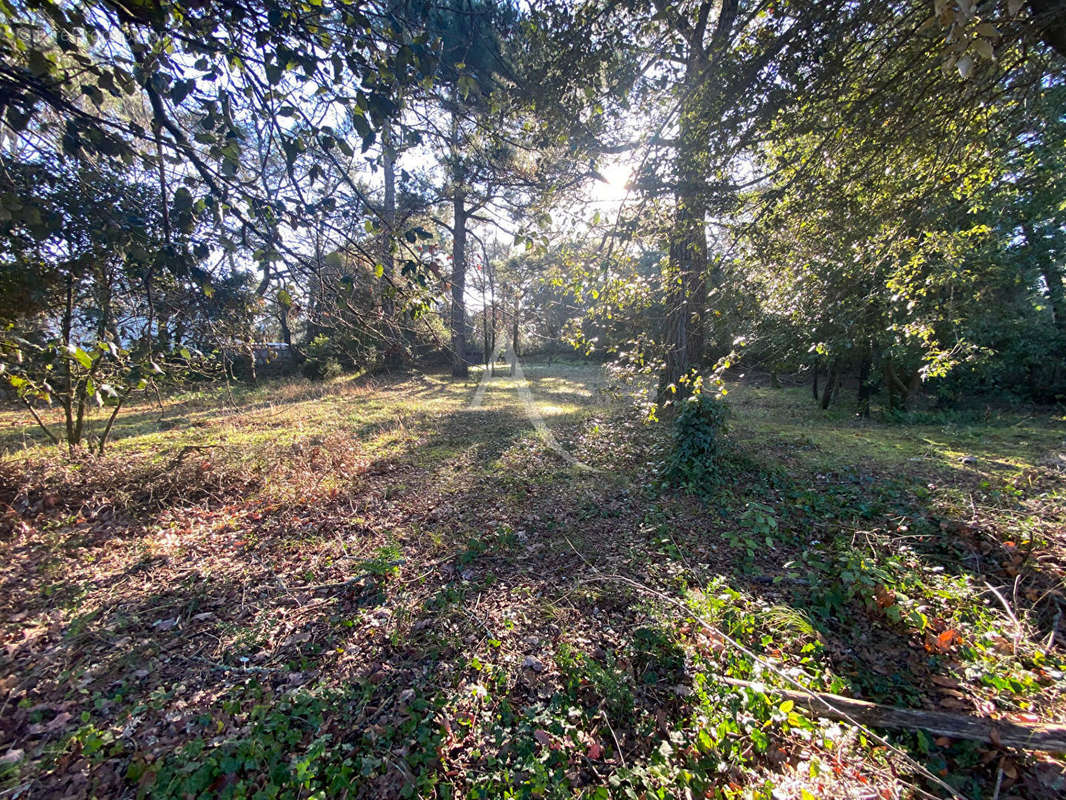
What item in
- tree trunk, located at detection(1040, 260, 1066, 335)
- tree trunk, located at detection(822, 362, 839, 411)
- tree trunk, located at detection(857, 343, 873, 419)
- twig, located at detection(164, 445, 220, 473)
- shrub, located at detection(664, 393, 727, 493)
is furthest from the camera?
tree trunk, located at detection(822, 362, 839, 411)

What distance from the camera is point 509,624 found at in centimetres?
262

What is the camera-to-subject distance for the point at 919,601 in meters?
2.63

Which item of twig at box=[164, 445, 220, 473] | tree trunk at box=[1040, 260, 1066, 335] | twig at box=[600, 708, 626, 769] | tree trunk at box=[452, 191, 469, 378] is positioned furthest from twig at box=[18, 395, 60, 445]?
tree trunk at box=[1040, 260, 1066, 335]

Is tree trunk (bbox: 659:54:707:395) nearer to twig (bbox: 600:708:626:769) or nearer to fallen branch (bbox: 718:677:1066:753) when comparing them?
fallen branch (bbox: 718:677:1066:753)

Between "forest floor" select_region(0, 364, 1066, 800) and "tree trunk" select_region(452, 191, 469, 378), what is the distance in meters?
1.87

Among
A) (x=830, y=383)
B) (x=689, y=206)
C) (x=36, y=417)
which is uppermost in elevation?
(x=689, y=206)

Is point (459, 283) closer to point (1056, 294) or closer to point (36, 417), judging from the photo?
point (36, 417)

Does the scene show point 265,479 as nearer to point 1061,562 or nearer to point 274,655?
point 274,655

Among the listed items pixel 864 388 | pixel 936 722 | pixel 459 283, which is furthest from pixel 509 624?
pixel 864 388

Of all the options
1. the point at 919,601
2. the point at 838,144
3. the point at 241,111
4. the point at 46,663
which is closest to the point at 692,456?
the point at 919,601

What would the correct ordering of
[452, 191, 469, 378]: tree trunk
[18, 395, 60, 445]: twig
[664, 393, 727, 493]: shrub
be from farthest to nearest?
[664, 393, 727, 493]: shrub
[18, 395, 60, 445]: twig
[452, 191, 469, 378]: tree trunk

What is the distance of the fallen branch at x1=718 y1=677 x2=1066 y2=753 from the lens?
1695 mm

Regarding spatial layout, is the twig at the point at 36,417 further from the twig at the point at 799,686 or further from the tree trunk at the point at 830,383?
the tree trunk at the point at 830,383

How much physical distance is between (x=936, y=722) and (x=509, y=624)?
2155mm
